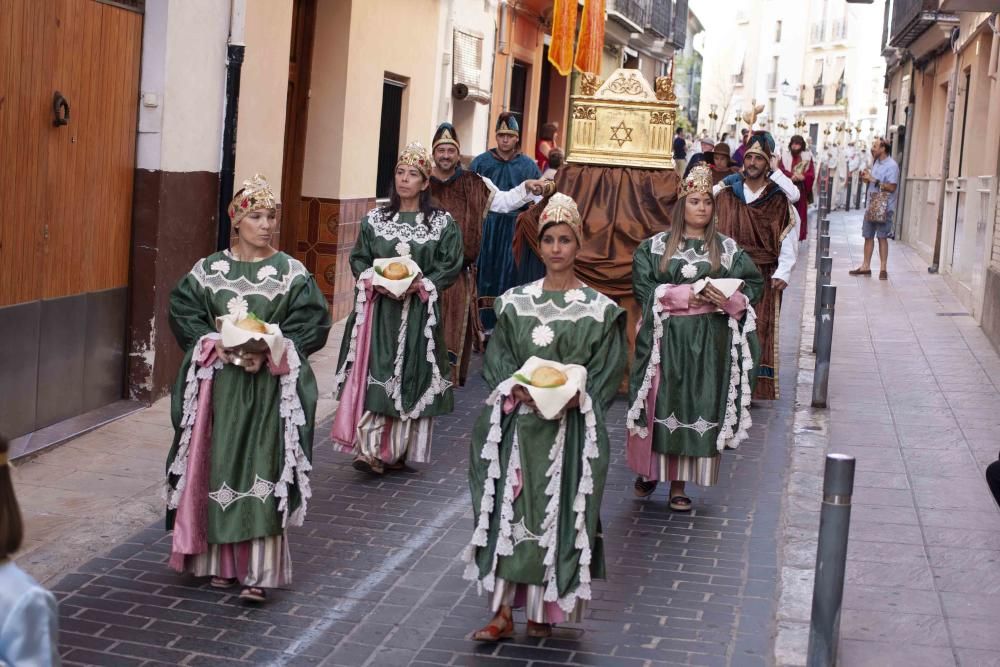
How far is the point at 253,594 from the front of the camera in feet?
20.5

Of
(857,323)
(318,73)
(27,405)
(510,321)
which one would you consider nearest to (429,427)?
(27,405)

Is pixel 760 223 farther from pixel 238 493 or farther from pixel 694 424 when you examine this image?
pixel 238 493

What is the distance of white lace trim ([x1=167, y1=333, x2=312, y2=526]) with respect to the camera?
625 cm

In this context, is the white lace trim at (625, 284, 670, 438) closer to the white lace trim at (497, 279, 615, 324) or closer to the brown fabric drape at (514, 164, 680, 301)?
the white lace trim at (497, 279, 615, 324)

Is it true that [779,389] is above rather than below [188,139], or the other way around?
below

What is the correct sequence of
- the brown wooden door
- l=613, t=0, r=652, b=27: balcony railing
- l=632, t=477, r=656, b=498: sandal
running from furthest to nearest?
l=613, t=0, r=652, b=27: balcony railing < l=632, t=477, r=656, b=498: sandal < the brown wooden door

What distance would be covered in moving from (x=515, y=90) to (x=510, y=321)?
64.2 ft

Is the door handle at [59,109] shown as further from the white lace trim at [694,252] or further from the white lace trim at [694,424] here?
the white lace trim at [694,424]

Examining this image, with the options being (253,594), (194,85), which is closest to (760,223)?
(194,85)

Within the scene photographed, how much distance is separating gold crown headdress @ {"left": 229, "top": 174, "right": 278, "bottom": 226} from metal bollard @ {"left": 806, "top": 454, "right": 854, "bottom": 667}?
8.79 ft

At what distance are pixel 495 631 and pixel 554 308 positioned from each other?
1.34 metres

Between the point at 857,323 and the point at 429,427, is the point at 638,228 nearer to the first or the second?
the point at 429,427

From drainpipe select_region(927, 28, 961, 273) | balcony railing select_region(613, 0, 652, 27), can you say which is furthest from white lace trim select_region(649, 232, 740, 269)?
balcony railing select_region(613, 0, 652, 27)

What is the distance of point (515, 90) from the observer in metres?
25.0
